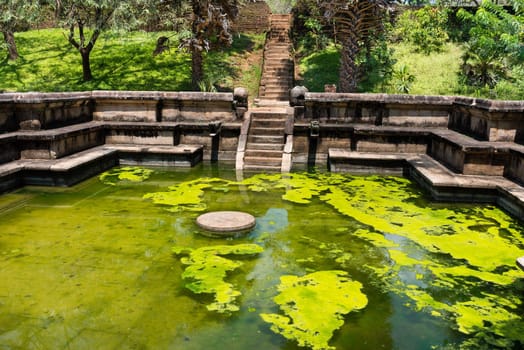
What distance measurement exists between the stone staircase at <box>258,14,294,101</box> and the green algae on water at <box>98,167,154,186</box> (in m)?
9.85

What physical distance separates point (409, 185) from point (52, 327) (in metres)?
7.40

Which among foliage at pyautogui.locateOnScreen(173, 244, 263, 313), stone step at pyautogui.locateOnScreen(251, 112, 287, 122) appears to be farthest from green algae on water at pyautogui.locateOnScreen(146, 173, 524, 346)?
stone step at pyautogui.locateOnScreen(251, 112, 287, 122)

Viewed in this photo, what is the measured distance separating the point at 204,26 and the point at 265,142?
8002mm

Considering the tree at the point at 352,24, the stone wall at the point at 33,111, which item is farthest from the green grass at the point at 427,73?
the stone wall at the point at 33,111

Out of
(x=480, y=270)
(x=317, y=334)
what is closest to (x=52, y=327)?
(x=317, y=334)

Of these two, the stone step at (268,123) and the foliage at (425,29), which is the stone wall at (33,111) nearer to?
the stone step at (268,123)

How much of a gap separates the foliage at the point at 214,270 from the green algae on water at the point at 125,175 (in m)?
3.95

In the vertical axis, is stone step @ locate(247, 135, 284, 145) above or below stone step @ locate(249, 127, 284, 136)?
below

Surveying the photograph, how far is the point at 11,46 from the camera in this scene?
21734 mm

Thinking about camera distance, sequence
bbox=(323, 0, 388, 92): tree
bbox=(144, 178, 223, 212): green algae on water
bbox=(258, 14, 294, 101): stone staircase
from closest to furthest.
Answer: bbox=(144, 178, 223, 212): green algae on water → bbox=(323, 0, 388, 92): tree → bbox=(258, 14, 294, 101): stone staircase

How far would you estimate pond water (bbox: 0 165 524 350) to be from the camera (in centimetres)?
392

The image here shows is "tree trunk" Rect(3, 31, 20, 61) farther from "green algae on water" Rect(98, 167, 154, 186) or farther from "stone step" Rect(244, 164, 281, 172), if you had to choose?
"stone step" Rect(244, 164, 281, 172)

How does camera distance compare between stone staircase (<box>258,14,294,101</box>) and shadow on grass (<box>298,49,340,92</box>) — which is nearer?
stone staircase (<box>258,14,294,101</box>)

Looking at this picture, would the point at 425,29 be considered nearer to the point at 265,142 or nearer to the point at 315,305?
the point at 265,142
